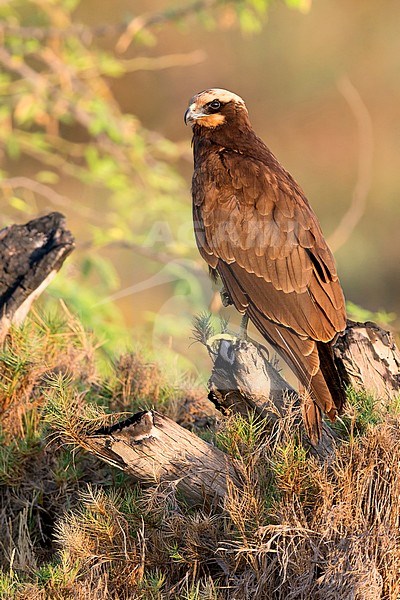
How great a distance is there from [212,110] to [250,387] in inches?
51.4

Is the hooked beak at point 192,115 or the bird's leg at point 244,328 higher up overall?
the hooked beak at point 192,115

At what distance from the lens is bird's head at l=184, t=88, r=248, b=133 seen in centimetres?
374

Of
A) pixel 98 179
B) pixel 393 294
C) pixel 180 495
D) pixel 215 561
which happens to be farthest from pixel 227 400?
pixel 393 294

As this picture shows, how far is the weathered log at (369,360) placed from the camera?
3340mm

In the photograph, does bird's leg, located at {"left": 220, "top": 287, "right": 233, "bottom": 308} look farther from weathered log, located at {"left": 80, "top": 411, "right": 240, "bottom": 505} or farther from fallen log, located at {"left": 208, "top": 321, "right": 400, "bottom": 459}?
weathered log, located at {"left": 80, "top": 411, "right": 240, "bottom": 505}

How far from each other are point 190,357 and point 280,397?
2.55 m

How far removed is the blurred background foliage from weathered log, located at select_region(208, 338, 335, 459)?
45cm

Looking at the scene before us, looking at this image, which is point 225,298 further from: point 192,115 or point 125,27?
Result: point 125,27

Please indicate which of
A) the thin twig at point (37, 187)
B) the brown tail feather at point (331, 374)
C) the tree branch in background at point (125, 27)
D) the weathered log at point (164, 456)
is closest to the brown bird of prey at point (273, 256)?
the brown tail feather at point (331, 374)

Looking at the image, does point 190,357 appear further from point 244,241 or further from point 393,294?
point 393,294

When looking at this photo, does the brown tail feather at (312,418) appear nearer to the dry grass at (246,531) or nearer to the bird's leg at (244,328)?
the dry grass at (246,531)

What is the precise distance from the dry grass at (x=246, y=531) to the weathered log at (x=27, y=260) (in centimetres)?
75

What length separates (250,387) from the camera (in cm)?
311

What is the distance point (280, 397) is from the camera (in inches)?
124
